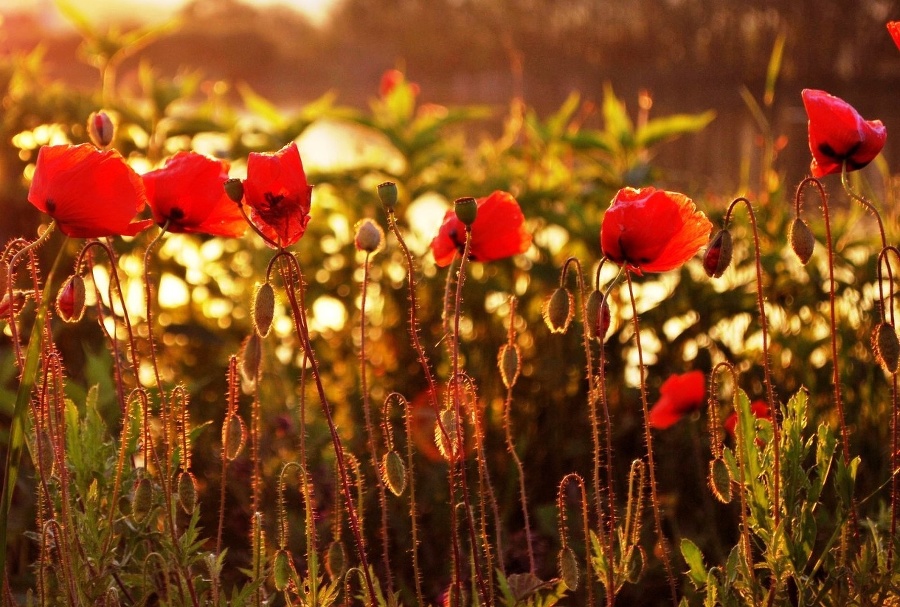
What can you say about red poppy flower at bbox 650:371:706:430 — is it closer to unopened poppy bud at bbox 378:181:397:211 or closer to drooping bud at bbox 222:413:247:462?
drooping bud at bbox 222:413:247:462

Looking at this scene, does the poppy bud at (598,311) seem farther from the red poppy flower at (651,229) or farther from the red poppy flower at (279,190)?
the red poppy flower at (279,190)

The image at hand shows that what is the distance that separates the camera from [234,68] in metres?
32.2

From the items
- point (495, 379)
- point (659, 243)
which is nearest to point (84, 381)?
point (495, 379)

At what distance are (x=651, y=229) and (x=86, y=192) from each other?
0.59 meters

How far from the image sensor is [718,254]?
50.4 inches

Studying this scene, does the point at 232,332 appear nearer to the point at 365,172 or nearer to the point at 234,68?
the point at 365,172

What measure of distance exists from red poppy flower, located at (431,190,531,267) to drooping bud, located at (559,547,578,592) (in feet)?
1.16

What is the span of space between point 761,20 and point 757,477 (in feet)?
77.5

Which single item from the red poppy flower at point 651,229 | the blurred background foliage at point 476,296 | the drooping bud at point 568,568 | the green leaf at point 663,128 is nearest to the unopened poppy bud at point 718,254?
the red poppy flower at point 651,229

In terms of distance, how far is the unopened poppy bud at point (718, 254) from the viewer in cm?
127

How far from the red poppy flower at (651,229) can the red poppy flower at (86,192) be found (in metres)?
0.49

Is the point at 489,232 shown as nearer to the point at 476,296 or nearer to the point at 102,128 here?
the point at 102,128

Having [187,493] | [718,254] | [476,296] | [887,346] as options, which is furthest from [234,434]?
[476,296]

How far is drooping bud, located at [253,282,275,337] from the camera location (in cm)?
120
